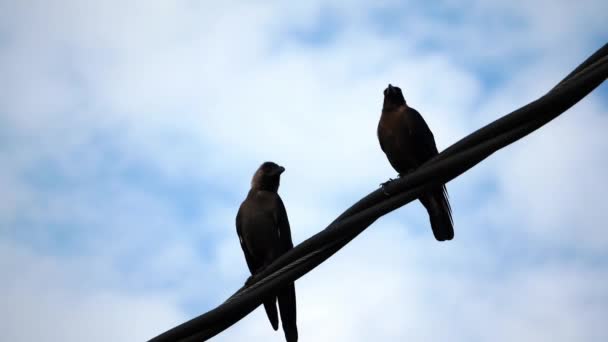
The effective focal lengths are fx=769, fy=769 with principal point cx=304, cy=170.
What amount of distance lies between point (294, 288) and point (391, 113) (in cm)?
190

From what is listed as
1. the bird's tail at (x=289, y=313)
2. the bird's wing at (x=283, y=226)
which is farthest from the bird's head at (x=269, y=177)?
the bird's tail at (x=289, y=313)

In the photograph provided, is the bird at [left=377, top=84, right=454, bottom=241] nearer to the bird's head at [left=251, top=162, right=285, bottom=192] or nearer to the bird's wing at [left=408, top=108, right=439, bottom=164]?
the bird's wing at [left=408, top=108, right=439, bottom=164]

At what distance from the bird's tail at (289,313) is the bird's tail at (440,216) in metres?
1.30

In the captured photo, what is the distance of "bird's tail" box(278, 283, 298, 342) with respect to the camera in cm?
630

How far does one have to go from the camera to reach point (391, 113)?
23.8ft

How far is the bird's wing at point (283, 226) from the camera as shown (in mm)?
7418

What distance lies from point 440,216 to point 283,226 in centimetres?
174

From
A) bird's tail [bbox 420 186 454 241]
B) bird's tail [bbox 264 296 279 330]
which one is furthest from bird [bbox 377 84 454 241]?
bird's tail [bbox 264 296 279 330]

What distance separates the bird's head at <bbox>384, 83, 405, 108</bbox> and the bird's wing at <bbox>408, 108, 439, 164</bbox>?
38 centimetres

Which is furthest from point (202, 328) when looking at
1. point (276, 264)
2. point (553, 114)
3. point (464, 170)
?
point (553, 114)

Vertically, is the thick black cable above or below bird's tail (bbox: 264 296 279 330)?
below

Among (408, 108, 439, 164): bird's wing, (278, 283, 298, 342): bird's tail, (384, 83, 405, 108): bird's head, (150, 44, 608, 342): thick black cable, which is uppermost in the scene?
(384, 83, 405, 108): bird's head

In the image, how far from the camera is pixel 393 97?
24.4 feet

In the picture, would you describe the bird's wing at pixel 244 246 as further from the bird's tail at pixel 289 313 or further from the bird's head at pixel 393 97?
the bird's head at pixel 393 97
